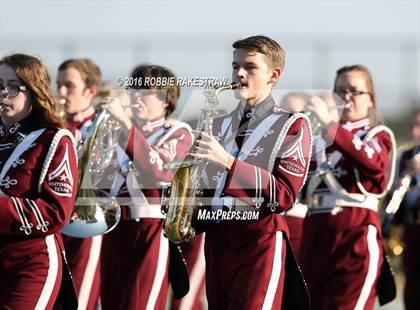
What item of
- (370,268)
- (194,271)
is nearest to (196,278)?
(194,271)

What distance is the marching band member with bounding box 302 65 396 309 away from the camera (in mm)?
6840

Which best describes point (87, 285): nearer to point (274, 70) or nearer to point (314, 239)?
point (314, 239)

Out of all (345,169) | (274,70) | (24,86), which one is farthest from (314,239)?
(24,86)

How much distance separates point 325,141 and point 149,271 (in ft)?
4.35

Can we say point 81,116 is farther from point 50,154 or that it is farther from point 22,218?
point 22,218

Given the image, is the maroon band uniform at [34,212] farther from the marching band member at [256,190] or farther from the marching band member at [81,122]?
the marching band member at [81,122]

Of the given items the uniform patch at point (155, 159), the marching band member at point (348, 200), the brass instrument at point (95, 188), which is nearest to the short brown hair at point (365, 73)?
the marching band member at point (348, 200)

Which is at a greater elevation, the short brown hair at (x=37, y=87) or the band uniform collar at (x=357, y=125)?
the short brown hair at (x=37, y=87)

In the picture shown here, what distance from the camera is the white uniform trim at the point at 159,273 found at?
6.81 meters

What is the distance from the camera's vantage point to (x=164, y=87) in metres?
6.91

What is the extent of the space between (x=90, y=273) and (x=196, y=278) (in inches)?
48.1

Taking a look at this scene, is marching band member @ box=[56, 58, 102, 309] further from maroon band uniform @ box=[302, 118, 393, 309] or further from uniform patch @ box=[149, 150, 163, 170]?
maroon band uniform @ box=[302, 118, 393, 309]

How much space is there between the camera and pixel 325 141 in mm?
6977

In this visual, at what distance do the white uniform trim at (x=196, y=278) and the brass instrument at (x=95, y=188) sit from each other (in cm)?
166
